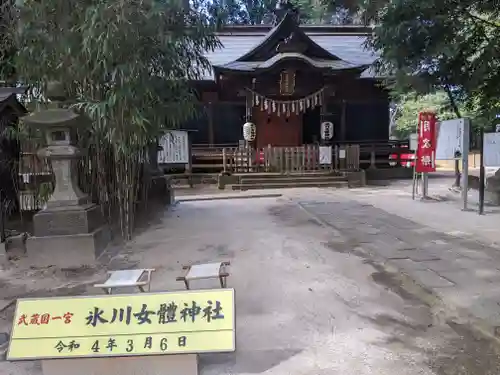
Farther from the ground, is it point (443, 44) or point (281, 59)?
point (281, 59)

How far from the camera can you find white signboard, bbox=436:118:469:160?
8.48 metres

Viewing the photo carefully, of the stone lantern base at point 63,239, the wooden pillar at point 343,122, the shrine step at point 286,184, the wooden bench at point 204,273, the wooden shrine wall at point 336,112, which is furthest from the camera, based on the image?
the wooden pillar at point 343,122

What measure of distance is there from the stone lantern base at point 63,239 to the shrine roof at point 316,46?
931cm

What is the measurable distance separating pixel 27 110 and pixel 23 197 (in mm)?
1403

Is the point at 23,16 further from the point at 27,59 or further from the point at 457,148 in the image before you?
the point at 457,148

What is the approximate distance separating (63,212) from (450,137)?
7.39 m

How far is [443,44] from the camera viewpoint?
6.60 metres

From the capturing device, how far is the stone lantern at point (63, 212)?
555 cm

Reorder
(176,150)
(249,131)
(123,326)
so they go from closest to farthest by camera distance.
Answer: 1. (123,326)
2. (176,150)
3. (249,131)

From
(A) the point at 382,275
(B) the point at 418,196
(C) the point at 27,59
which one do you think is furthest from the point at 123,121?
(B) the point at 418,196

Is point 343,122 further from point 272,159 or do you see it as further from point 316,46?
point 272,159

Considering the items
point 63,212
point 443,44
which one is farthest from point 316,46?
point 63,212

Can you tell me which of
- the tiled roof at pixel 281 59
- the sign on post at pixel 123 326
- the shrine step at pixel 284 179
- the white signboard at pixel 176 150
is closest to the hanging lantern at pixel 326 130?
the shrine step at pixel 284 179

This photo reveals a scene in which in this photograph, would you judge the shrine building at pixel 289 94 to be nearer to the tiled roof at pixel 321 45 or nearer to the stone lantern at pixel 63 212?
the tiled roof at pixel 321 45
